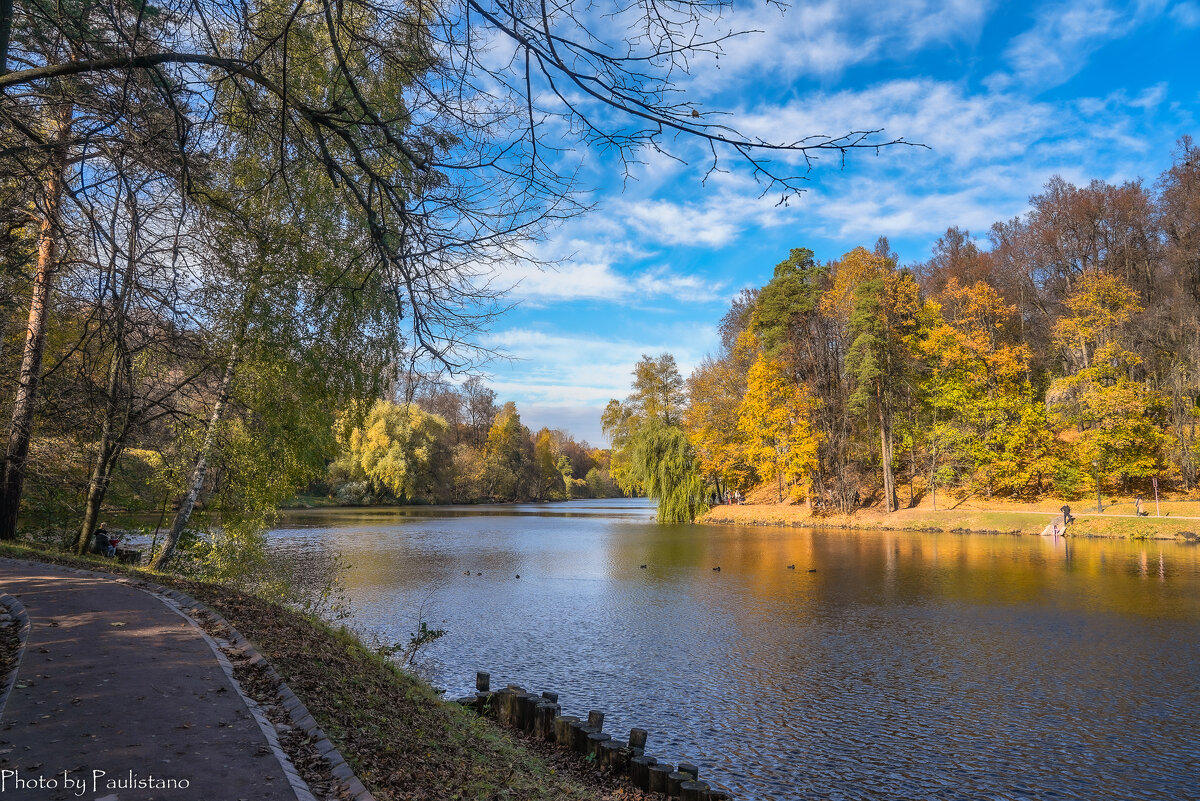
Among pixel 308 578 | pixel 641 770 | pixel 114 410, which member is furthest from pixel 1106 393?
pixel 114 410

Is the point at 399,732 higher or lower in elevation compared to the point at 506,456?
lower

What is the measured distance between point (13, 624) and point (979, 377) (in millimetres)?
36489

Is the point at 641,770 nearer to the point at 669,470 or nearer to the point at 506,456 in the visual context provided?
the point at 669,470

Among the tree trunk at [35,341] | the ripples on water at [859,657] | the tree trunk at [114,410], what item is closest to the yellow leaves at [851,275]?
the ripples on water at [859,657]

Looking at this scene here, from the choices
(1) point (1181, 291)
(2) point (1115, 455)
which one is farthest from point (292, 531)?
(1) point (1181, 291)

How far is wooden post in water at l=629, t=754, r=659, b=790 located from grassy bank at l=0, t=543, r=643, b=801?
117 millimetres

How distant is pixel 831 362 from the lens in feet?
121

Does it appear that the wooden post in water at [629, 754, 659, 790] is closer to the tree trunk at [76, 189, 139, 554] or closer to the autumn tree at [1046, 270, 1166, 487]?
the tree trunk at [76, 189, 139, 554]

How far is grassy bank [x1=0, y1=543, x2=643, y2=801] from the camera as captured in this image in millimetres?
4289

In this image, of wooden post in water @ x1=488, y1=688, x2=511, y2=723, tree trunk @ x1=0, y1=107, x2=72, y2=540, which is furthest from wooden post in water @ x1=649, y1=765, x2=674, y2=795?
tree trunk @ x1=0, y1=107, x2=72, y2=540

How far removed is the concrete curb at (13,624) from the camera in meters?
4.46

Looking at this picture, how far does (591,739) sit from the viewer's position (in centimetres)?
611

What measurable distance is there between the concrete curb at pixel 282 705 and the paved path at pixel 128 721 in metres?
0.06

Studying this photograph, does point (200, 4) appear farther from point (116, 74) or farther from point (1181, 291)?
point (1181, 291)
